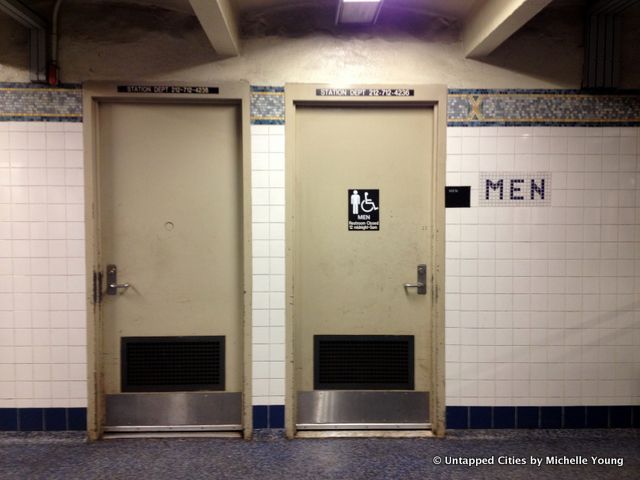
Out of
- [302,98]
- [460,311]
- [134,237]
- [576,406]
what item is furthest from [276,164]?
[576,406]

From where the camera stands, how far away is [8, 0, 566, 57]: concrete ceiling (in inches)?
104

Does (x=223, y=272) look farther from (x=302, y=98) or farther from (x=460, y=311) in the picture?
(x=460, y=311)

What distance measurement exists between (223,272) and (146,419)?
3.97 ft

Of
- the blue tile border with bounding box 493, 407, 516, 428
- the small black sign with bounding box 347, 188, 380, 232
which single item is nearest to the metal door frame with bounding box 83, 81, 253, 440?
the small black sign with bounding box 347, 188, 380, 232

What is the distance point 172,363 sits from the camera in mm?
3180

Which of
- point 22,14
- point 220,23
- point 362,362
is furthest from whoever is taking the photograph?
point 362,362

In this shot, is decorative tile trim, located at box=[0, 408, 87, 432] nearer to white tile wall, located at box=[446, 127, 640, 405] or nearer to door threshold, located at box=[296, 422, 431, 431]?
door threshold, located at box=[296, 422, 431, 431]

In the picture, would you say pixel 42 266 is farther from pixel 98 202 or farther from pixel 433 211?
pixel 433 211

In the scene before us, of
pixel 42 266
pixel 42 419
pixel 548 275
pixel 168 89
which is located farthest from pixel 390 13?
pixel 42 419

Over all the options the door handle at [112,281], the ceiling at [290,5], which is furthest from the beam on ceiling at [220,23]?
the door handle at [112,281]

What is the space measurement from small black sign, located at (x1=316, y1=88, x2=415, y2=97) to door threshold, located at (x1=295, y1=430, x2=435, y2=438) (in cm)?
242

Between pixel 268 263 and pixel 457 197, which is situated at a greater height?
pixel 457 197

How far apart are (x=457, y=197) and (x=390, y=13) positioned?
1.39 m

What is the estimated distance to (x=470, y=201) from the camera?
3111mm
